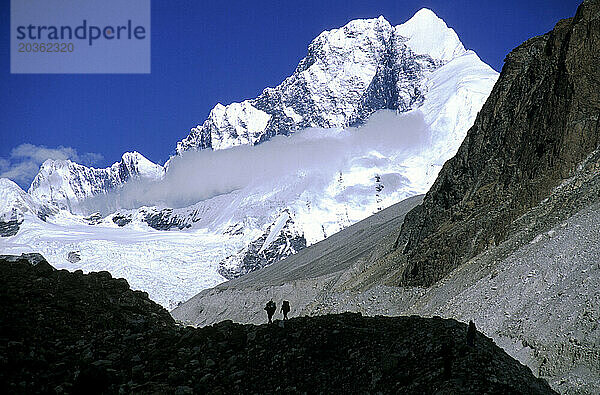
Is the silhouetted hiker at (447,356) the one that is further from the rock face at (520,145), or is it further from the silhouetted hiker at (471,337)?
the rock face at (520,145)

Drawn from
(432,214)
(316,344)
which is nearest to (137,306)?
(316,344)

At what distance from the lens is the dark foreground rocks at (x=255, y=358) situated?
13.0 meters

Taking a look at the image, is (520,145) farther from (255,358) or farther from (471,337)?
(255,358)

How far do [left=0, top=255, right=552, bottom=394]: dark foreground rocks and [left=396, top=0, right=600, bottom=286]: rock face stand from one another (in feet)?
81.0

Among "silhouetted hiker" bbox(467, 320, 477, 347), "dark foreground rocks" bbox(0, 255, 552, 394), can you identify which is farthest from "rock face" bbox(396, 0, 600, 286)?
"silhouetted hiker" bbox(467, 320, 477, 347)

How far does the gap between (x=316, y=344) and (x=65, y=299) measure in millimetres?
8968

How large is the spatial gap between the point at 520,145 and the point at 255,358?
34233mm

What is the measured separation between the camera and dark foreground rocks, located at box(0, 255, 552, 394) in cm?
1299

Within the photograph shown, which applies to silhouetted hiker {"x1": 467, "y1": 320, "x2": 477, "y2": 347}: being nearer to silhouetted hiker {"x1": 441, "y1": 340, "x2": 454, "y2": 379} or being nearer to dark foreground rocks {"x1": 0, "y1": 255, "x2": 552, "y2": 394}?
dark foreground rocks {"x1": 0, "y1": 255, "x2": 552, "y2": 394}

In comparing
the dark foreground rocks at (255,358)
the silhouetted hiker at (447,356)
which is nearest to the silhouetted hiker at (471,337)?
the dark foreground rocks at (255,358)

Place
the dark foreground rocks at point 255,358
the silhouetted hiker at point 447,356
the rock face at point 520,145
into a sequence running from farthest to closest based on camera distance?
1. the rock face at point 520,145
2. the dark foreground rocks at point 255,358
3. the silhouetted hiker at point 447,356

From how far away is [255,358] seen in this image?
15.0 metres

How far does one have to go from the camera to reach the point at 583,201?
3294 centimetres

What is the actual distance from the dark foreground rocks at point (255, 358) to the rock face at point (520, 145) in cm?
2469
